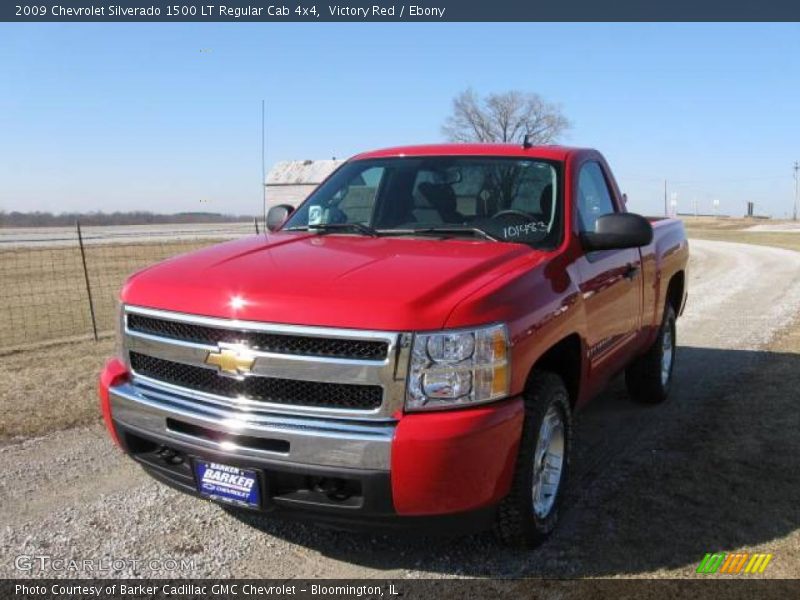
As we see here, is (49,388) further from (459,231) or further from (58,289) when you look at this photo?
(58,289)

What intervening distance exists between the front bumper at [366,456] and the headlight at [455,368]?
2.1 inches

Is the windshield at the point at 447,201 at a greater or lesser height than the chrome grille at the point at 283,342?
greater

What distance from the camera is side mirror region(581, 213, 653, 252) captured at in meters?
3.82

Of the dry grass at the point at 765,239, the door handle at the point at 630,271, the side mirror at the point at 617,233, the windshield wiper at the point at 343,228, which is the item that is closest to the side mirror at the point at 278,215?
the windshield wiper at the point at 343,228

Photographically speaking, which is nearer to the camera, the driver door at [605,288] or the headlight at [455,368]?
the headlight at [455,368]

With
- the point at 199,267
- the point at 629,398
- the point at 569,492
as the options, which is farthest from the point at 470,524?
the point at 629,398

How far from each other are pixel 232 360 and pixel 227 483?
19.8 inches

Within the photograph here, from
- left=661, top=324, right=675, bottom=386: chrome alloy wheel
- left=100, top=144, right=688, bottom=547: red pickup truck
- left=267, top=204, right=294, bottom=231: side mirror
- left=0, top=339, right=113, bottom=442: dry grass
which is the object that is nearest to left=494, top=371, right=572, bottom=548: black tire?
left=100, top=144, right=688, bottom=547: red pickup truck

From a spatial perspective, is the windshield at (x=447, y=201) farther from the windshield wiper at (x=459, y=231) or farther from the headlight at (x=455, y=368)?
the headlight at (x=455, y=368)

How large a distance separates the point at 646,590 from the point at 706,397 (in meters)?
3.35

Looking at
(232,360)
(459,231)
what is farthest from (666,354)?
(232,360)

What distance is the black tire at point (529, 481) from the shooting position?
119 inches

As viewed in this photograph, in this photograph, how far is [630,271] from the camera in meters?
4.68

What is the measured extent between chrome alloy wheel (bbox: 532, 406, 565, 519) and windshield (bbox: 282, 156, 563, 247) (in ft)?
3.03
